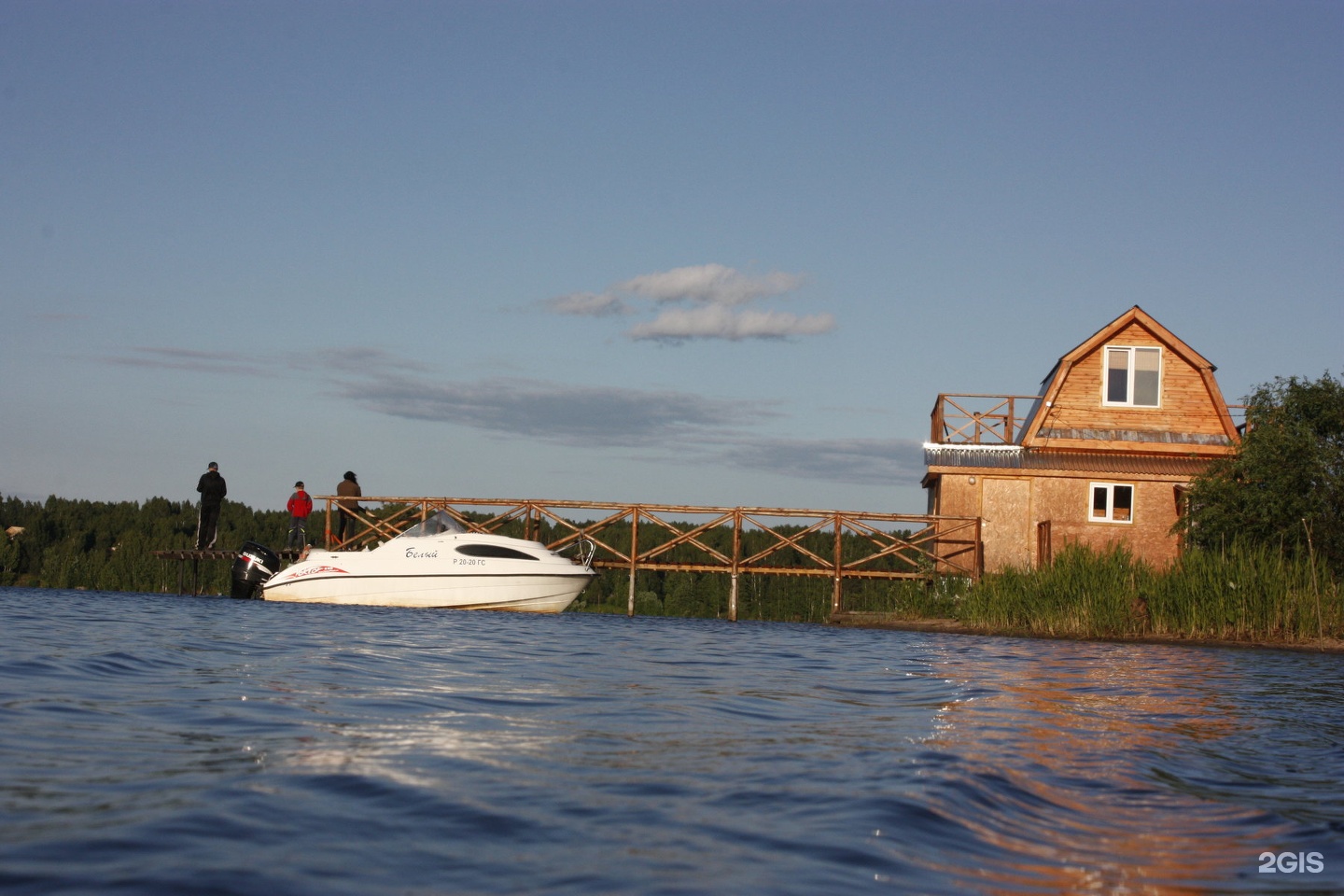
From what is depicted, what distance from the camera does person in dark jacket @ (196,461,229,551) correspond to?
27.3 meters

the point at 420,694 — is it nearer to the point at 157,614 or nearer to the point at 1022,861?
the point at 1022,861

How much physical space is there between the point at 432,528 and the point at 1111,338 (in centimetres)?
1615

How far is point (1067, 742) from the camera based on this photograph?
7742 millimetres

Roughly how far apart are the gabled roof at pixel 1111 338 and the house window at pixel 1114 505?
2010 millimetres

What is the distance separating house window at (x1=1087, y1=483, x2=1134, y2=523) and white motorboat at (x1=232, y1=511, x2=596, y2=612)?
1162 cm

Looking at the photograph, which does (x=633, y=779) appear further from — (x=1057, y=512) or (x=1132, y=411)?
(x=1132, y=411)

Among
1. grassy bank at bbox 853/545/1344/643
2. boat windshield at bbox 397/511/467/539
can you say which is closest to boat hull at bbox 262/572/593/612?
boat windshield at bbox 397/511/467/539

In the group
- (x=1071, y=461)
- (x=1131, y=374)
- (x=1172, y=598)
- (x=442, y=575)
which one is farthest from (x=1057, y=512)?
(x=442, y=575)

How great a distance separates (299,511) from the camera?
2719 cm

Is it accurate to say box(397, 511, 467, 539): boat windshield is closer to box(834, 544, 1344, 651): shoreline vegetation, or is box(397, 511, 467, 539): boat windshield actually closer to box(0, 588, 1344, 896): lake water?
box(834, 544, 1344, 651): shoreline vegetation

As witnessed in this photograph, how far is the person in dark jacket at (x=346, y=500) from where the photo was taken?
28234 millimetres

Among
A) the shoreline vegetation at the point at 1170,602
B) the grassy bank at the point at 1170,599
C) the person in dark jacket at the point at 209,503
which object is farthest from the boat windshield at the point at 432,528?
the grassy bank at the point at 1170,599

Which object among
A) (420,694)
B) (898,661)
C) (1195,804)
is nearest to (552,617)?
(898,661)

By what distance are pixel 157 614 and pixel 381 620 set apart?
328 centimetres
